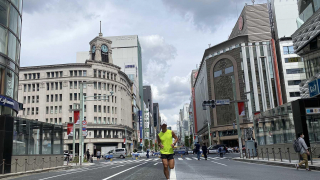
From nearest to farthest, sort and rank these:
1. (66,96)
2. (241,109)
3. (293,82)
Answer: (241,109) → (293,82) → (66,96)

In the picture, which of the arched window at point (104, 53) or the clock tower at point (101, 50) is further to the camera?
the arched window at point (104, 53)

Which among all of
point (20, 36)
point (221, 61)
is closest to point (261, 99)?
point (221, 61)

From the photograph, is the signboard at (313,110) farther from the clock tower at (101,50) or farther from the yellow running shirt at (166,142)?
the clock tower at (101,50)

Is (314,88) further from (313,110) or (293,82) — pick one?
(293,82)

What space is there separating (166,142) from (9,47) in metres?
19.3

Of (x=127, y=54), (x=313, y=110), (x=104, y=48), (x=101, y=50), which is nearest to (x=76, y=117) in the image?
(x=313, y=110)

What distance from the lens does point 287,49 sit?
69438mm

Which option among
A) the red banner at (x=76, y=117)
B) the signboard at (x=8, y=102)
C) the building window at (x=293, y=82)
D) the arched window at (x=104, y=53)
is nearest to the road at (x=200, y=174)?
the signboard at (x=8, y=102)

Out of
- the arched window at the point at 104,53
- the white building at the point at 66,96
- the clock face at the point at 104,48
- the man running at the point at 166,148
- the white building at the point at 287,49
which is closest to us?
the man running at the point at 166,148

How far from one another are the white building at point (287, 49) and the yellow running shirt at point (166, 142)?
66594 millimetres

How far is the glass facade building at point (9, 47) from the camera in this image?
2117cm

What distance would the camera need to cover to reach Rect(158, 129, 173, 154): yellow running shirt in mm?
7871

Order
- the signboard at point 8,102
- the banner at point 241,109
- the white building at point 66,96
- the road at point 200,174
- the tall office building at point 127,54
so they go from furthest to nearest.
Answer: the tall office building at point 127,54
the white building at point 66,96
the banner at point 241,109
the signboard at point 8,102
the road at point 200,174

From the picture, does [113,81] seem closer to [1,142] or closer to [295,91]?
[295,91]
